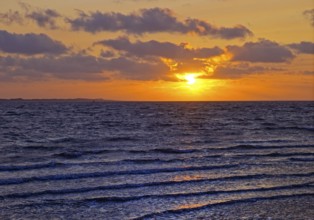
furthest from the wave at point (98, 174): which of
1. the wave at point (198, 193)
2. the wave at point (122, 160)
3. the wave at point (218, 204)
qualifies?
the wave at point (218, 204)

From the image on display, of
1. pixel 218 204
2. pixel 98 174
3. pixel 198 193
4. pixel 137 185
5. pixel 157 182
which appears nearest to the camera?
pixel 218 204

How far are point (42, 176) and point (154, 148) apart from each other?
42.1 ft

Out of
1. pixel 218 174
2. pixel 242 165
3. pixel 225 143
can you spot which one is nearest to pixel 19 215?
pixel 218 174

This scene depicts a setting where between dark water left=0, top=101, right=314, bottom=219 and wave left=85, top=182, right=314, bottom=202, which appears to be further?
wave left=85, top=182, right=314, bottom=202

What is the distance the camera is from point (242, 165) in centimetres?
2461

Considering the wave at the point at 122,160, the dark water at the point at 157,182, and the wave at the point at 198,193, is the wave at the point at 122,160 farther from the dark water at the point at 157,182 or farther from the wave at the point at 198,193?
the wave at the point at 198,193

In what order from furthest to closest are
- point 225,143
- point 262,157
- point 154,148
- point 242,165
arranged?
point 225,143
point 154,148
point 262,157
point 242,165

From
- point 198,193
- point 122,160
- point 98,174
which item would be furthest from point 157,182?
point 122,160

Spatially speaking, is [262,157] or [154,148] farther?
[154,148]

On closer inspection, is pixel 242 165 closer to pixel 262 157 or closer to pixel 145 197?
pixel 262 157

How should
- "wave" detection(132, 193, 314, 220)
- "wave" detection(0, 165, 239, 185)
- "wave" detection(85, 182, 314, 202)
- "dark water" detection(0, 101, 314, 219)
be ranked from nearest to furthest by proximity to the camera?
"wave" detection(132, 193, 314, 220)
"dark water" detection(0, 101, 314, 219)
"wave" detection(85, 182, 314, 202)
"wave" detection(0, 165, 239, 185)

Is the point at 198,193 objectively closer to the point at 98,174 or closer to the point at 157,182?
the point at 157,182

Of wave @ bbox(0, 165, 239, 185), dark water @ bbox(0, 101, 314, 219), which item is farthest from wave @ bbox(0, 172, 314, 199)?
wave @ bbox(0, 165, 239, 185)

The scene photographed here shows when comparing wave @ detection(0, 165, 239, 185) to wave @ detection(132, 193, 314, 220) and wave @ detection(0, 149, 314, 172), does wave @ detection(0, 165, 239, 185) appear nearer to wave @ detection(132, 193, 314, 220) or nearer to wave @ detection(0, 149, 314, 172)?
wave @ detection(0, 149, 314, 172)
